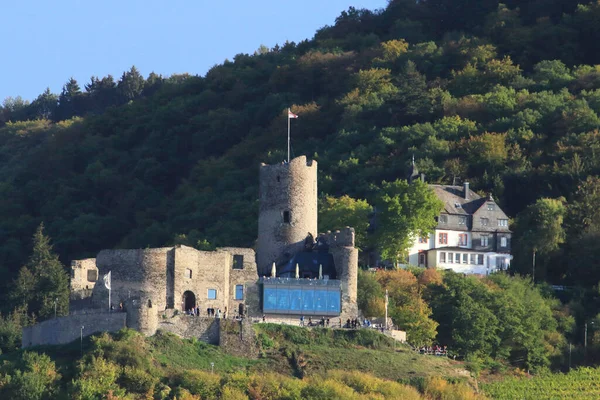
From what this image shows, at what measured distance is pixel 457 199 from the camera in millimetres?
91000

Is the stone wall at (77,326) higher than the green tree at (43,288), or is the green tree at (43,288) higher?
the green tree at (43,288)

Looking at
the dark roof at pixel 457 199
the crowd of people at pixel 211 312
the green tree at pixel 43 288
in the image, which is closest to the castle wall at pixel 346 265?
the crowd of people at pixel 211 312

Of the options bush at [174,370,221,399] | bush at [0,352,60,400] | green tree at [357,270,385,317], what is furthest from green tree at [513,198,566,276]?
bush at [0,352,60,400]

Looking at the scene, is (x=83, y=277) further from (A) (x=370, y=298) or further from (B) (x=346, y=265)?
(A) (x=370, y=298)

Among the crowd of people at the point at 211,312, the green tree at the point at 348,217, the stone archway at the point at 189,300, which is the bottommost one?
the crowd of people at the point at 211,312

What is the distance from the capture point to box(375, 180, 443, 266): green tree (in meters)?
84.6

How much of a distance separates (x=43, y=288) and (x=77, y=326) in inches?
780

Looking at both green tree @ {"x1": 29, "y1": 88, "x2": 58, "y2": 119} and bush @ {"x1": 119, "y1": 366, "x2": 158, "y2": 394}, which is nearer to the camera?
bush @ {"x1": 119, "y1": 366, "x2": 158, "y2": 394}

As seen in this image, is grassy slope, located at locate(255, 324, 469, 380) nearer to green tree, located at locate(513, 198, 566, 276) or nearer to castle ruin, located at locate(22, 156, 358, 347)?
castle ruin, located at locate(22, 156, 358, 347)

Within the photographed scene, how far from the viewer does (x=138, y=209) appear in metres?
112

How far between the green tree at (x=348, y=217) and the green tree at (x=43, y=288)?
46.1 ft

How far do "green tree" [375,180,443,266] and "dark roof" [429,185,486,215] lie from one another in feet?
10.4

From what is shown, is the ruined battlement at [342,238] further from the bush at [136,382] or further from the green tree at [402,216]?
the bush at [136,382]

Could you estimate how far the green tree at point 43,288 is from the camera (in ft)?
284
